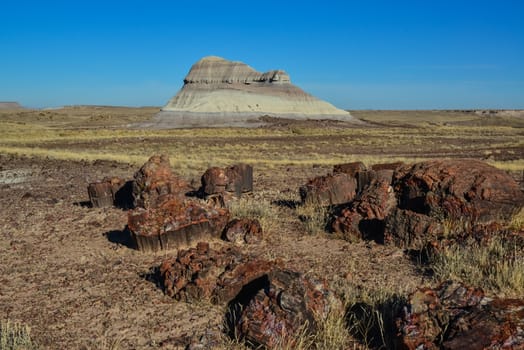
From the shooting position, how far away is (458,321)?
346cm

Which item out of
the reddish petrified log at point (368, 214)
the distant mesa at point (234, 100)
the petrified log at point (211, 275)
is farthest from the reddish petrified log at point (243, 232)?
the distant mesa at point (234, 100)

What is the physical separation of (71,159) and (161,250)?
16830 millimetres

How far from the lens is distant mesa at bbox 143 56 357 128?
68625 millimetres

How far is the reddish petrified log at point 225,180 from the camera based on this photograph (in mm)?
10609

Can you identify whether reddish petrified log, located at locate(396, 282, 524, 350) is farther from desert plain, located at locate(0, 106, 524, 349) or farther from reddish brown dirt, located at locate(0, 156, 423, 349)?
reddish brown dirt, located at locate(0, 156, 423, 349)

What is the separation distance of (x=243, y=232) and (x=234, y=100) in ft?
225

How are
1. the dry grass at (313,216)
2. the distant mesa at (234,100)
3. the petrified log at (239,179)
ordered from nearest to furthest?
the dry grass at (313,216) → the petrified log at (239,179) → the distant mesa at (234,100)

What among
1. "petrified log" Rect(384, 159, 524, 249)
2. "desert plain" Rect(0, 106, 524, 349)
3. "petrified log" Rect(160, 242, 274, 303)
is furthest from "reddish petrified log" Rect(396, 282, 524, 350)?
"petrified log" Rect(384, 159, 524, 249)

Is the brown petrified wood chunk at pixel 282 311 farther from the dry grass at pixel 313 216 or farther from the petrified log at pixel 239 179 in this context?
the petrified log at pixel 239 179

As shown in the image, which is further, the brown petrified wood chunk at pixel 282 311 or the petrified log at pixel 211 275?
the petrified log at pixel 211 275

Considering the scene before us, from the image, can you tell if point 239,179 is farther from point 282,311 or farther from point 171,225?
point 282,311

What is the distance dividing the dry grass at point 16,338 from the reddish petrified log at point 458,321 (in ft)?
9.98

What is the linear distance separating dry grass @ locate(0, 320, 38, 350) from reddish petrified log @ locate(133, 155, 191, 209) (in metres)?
5.05

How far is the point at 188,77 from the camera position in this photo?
84.4 m
